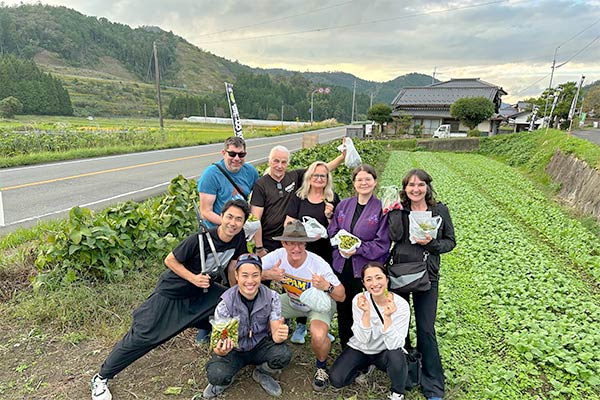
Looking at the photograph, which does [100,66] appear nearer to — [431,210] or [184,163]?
[184,163]

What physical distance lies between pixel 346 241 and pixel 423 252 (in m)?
0.67

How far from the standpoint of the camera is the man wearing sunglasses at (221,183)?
12.8 feet

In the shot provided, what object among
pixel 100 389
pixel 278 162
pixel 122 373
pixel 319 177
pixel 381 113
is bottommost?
pixel 122 373

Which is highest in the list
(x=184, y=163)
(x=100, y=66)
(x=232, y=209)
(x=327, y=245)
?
(x=100, y=66)

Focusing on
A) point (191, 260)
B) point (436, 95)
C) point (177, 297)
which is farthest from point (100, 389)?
point (436, 95)

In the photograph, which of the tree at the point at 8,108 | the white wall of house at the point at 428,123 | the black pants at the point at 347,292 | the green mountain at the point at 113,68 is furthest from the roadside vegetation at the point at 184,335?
the green mountain at the point at 113,68

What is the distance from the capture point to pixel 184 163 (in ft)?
52.5

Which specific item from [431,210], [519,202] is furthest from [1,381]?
[519,202]

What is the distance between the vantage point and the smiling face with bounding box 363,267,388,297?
Result: 3072 mm

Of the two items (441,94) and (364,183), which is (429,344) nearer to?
(364,183)

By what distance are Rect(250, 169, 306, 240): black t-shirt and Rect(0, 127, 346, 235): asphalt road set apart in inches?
221

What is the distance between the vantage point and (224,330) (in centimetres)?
294

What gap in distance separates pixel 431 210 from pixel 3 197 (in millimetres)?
10122

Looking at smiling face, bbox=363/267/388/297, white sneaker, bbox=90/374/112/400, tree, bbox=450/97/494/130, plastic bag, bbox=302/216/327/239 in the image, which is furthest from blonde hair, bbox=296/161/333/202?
tree, bbox=450/97/494/130
